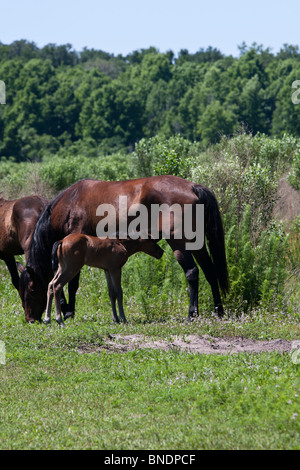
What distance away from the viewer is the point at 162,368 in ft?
26.2

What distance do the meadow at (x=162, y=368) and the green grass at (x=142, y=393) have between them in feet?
0.05

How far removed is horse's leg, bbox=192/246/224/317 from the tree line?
3360 inches

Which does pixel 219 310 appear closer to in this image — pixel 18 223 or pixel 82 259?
pixel 82 259

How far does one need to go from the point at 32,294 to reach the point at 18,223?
1.66 metres

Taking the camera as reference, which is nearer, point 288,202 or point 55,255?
point 55,255

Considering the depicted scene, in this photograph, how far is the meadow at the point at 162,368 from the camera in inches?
237

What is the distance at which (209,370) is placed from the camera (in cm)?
775

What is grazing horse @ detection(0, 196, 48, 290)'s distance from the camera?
12.4 metres

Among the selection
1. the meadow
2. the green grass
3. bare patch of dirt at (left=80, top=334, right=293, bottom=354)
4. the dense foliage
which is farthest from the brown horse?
the dense foliage

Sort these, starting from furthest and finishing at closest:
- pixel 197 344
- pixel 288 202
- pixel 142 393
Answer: pixel 288 202, pixel 197 344, pixel 142 393

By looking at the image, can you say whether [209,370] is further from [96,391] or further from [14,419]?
[14,419]

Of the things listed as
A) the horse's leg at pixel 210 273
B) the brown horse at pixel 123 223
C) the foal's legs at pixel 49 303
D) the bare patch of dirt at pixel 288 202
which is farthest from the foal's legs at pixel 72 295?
the bare patch of dirt at pixel 288 202

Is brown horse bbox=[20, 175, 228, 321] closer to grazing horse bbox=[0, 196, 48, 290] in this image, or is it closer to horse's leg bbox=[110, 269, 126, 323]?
grazing horse bbox=[0, 196, 48, 290]

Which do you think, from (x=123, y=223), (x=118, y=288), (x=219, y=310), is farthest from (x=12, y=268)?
(x=219, y=310)
